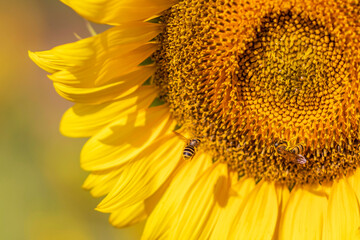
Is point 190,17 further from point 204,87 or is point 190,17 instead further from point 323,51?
point 323,51

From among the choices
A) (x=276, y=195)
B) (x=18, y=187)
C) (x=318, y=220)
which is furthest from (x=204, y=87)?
(x=18, y=187)

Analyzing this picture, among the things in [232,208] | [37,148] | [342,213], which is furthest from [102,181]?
[37,148]

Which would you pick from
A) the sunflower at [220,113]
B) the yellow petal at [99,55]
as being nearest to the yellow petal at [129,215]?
the sunflower at [220,113]

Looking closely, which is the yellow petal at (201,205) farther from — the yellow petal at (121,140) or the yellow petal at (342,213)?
the yellow petal at (342,213)

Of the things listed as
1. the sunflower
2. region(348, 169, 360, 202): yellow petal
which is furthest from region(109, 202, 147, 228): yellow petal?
region(348, 169, 360, 202): yellow petal

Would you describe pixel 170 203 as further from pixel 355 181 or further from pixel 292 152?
pixel 355 181

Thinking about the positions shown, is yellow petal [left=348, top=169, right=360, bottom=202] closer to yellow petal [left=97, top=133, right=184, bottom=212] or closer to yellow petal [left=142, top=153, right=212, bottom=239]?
yellow petal [left=142, top=153, right=212, bottom=239]
